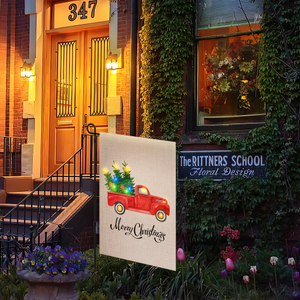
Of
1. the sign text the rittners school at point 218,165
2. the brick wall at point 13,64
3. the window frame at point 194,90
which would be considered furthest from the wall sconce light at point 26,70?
the sign text the rittners school at point 218,165

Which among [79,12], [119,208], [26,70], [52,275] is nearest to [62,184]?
[26,70]

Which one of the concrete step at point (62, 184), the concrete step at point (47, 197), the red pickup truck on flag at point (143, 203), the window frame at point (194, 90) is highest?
the window frame at point (194, 90)

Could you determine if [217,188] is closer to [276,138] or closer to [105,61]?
[276,138]

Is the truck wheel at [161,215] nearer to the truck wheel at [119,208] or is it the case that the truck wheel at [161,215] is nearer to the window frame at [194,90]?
the truck wheel at [119,208]

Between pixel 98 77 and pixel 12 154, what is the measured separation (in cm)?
242

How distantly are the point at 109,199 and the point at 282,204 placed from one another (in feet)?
11.0

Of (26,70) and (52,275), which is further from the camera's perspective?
(26,70)

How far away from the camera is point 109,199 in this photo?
4.37 metres

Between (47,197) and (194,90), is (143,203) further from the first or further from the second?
(47,197)

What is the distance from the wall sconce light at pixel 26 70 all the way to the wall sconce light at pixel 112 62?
1.83 meters

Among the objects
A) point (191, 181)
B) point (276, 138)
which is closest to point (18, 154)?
point (191, 181)

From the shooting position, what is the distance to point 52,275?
14.1 feet

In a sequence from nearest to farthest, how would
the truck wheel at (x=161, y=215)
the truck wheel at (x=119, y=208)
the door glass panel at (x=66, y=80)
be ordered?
the truck wheel at (x=161, y=215) → the truck wheel at (x=119, y=208) → the door glass panel at (x=66, y=80)

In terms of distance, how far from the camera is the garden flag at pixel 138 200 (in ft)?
13.5
